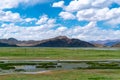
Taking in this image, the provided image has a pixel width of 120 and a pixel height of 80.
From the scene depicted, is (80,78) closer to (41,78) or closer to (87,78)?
(87,78)

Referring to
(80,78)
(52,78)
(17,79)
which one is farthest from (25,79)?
(80,78)

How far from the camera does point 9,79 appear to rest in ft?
126

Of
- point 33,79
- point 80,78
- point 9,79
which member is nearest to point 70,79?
point 80,78

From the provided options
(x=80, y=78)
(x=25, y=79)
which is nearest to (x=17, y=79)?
(x=25, y=79)

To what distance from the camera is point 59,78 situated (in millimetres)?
39562

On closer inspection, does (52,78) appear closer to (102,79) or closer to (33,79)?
(33,79)

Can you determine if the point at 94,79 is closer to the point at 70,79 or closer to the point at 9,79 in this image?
the point at 70,79

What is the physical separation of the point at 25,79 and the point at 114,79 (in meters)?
10.3

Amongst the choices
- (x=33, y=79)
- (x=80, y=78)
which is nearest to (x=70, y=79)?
(x=80, y=78)

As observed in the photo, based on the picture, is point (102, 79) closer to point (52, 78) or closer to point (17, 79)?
point (52, 78)

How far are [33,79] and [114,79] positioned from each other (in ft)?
30.9

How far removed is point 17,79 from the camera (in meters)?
38.3

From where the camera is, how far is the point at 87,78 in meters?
39.4

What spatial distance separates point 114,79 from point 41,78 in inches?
341
